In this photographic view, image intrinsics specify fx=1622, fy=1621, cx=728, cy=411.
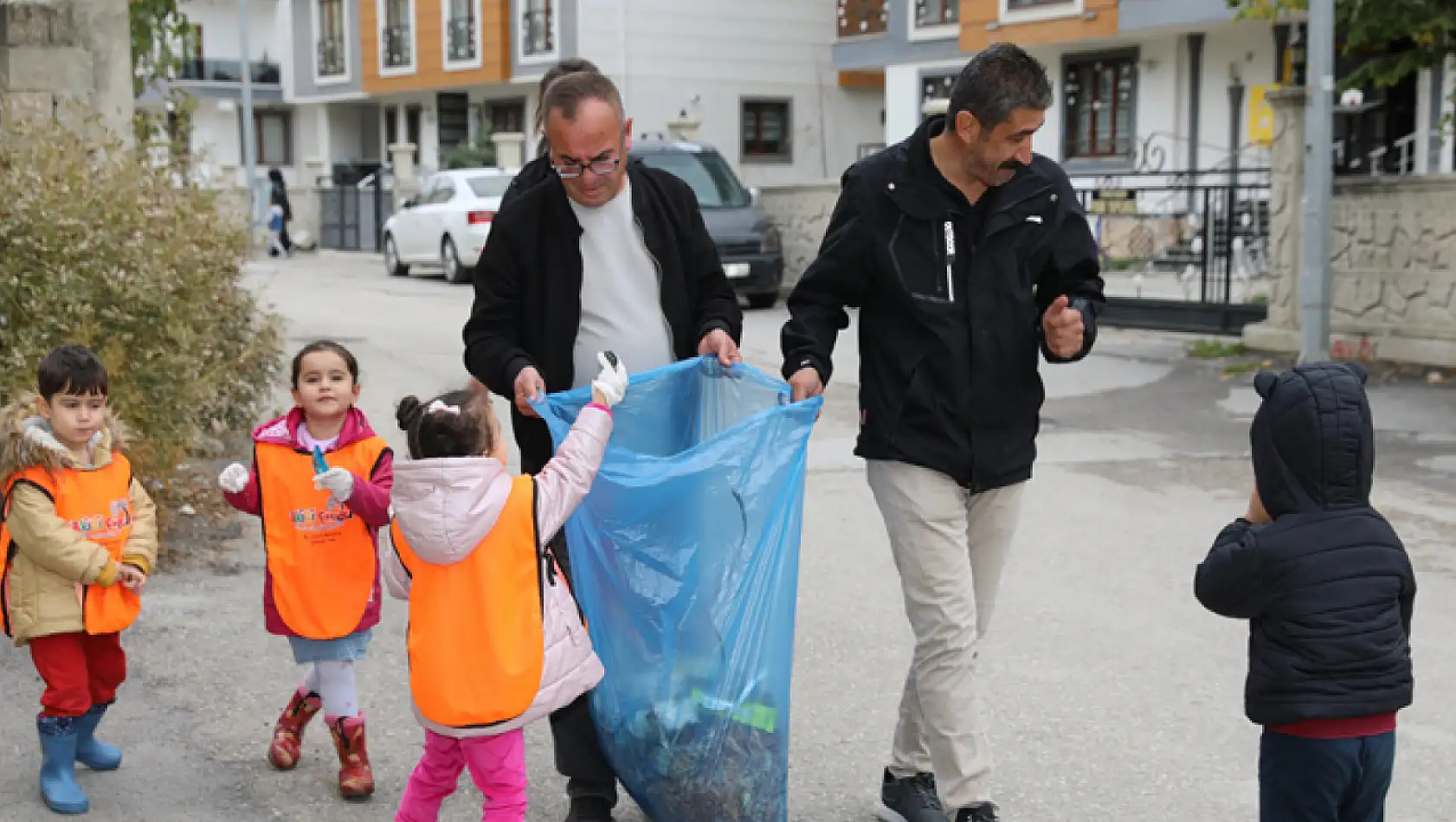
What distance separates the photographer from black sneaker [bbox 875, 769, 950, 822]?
13.0ft

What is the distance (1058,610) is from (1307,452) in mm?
3302

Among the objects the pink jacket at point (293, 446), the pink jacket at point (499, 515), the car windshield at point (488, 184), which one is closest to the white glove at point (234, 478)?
the pink jacket at point (293, 446)

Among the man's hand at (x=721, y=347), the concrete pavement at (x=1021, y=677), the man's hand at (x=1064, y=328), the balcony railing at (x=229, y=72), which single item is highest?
the balcony railing at (x=229, y=72)

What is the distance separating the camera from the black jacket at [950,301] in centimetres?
379

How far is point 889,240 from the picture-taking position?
383 cm

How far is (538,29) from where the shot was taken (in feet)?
115

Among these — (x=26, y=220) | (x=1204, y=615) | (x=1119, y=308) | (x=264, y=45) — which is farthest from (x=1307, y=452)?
(x=264, y=45)

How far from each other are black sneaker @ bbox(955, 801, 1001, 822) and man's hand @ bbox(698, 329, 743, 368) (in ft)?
3.92

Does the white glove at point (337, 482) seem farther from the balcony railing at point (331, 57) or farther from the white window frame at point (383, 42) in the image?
the balcony railing at point (331, 57)

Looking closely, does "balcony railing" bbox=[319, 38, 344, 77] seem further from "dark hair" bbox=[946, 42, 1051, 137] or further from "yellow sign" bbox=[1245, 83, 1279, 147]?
"dark hair" bbox=[946, 42, 1051, 137]

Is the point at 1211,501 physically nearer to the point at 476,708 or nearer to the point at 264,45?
the point at 476,708

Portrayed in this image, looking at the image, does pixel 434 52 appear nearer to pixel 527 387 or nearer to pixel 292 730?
pixel 292 730

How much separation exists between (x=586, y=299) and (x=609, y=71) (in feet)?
99.6

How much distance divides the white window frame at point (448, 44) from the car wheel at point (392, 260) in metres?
13.0
